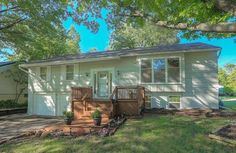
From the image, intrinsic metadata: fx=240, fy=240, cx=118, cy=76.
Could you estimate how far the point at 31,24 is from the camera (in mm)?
17031

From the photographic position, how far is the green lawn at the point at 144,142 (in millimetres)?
7336

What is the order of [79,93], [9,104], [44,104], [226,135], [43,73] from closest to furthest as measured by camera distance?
[226,135]
[79,93]
[44,104]
[43,73]
[9,104]

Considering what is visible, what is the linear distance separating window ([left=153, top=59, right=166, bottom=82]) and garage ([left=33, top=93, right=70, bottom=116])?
6.95 m

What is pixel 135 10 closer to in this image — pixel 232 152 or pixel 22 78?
pixel 232 152

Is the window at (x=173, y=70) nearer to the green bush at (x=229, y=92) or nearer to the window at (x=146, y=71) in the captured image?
the window at (x=146, y=71)

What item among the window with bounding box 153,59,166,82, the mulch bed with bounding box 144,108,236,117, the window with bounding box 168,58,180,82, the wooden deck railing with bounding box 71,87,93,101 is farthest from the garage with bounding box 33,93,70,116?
the window with bounding box 168,58,180,82

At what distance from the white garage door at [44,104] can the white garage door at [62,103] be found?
458 millimetres

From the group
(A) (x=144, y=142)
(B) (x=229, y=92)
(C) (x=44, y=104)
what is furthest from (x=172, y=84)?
(B) (x=229, y=92)

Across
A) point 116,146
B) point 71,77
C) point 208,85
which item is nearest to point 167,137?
point 116,146

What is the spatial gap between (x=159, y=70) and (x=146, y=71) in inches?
33.2

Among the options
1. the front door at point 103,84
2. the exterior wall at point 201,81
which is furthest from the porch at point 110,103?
the exterior wall at point 201,81

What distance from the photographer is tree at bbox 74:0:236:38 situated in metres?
5.37

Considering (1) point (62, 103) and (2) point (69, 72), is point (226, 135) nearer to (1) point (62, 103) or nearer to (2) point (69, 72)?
(2) point (69, 72)

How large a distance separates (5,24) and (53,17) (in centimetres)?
428
